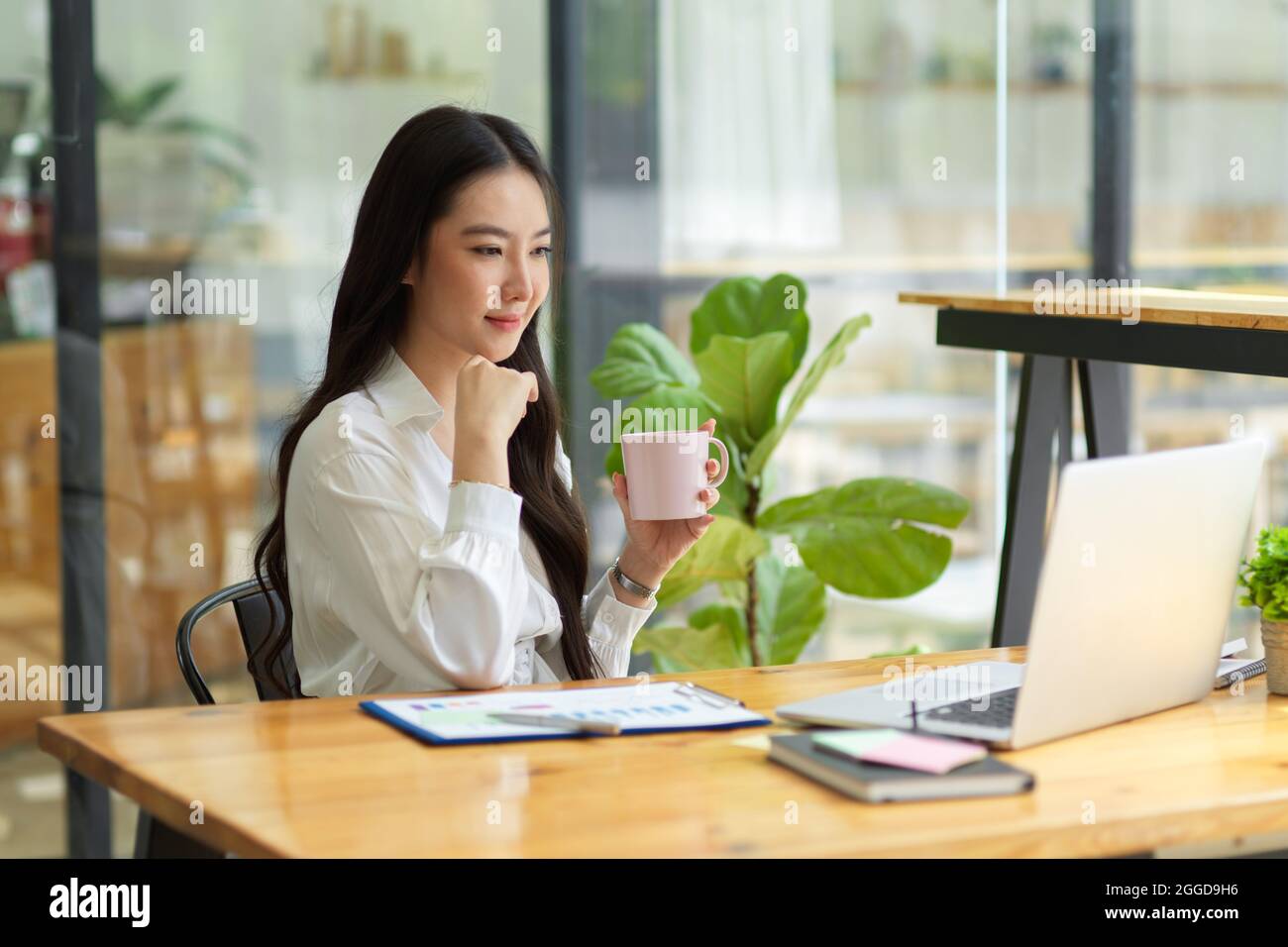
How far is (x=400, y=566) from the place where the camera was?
1.73 meters

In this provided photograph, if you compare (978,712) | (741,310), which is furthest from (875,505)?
(978,712)

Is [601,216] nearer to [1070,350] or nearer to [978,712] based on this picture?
[1070,350]

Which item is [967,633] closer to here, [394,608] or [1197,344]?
[1197,344]

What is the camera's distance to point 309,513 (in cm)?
182

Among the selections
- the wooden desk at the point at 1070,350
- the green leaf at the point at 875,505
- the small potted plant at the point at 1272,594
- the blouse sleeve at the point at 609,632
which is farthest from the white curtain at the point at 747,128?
the small potted plant at the point at 1272,594

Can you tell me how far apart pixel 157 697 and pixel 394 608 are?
1.62 m

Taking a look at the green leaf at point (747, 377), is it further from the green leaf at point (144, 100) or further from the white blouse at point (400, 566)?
the green leaf at point (144, 100)

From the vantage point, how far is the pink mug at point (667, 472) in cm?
172

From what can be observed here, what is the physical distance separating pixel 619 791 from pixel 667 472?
0.58 m

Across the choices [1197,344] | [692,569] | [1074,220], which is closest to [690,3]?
[1074,220]

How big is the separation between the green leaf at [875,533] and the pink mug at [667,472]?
110 cm

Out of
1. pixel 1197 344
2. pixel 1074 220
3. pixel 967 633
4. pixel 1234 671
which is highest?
pixel 1074 220
